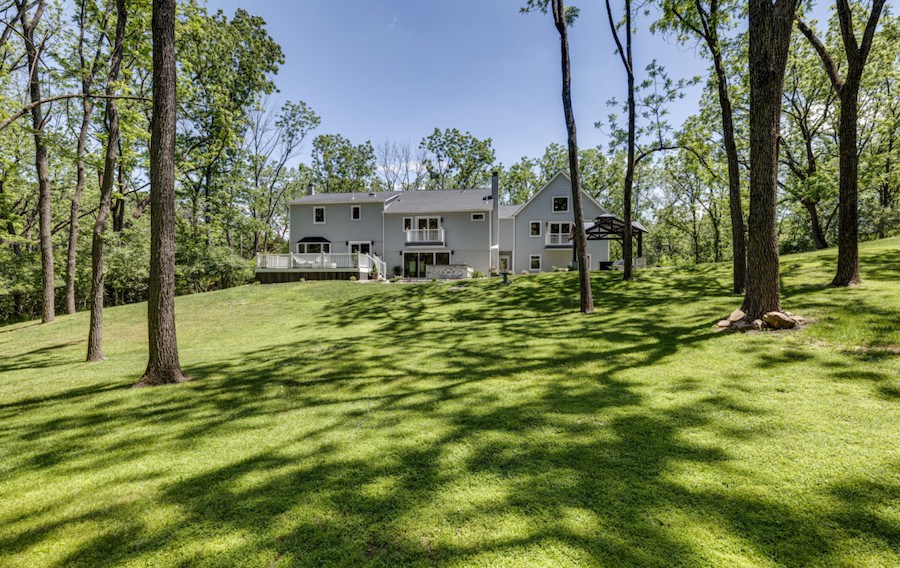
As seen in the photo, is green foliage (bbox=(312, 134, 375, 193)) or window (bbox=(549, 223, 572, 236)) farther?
green foliage (bbox=(312, 134, 375, 193))

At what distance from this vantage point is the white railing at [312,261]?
77.2ft

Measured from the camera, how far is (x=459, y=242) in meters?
27.3

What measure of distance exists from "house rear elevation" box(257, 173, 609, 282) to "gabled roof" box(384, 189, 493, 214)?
74 millimetres

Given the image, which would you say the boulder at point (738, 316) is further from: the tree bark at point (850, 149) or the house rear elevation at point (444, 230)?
the house rear elevation at point (444, 230)

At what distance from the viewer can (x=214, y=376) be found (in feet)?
21.7

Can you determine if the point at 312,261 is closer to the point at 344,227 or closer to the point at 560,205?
the point at 344,227

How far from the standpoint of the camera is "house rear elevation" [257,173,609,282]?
89.0 ft

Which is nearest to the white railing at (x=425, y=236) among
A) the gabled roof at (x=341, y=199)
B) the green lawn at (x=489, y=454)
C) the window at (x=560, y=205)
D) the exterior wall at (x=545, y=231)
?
the gabled roof at (x=341, y=199)

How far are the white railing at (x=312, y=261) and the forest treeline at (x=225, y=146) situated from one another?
10.1ft

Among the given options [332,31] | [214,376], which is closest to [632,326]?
[214,376]

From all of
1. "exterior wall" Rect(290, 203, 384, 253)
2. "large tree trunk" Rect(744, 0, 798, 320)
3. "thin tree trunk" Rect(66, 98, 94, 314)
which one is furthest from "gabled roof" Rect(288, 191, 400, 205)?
"large tree trunk" Rect(744, 0, 798, 320)

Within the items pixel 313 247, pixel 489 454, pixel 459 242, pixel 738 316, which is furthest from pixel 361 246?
pixel 489 454

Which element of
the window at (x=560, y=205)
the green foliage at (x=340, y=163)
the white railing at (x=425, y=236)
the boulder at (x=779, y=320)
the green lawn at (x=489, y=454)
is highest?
the green foliage at (x=340, y=163)

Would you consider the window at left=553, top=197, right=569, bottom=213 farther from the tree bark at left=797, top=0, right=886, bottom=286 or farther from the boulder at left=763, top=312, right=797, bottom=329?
the boulder at left=763, top=312, right=797, bottom=329
